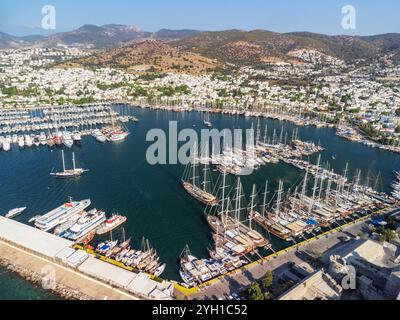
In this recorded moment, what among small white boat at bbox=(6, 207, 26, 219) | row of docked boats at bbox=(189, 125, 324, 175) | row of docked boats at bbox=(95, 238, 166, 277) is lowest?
row of docked boats at bbox=(95, 238, 166, 277)

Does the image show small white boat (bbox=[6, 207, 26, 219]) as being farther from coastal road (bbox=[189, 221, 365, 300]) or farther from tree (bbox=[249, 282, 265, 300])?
tree (bbox=[249, 282, 265, 300])

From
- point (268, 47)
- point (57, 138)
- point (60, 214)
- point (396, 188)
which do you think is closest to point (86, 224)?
point (60, 214)

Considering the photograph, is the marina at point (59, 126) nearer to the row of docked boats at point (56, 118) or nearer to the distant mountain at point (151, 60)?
the row of docked boats at point (56, 118)

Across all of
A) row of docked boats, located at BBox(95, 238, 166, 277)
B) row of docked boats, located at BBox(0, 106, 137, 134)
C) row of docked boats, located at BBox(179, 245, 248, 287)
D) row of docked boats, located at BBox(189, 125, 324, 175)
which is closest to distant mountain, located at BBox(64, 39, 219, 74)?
row of docked boats, located at BBox(0, 106, 137, 134)

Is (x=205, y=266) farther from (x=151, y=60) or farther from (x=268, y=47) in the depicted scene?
(x=268, y=47)

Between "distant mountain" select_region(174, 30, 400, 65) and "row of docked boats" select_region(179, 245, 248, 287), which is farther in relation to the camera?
"distant mountain" select_region(174, 30, 400, 65)
